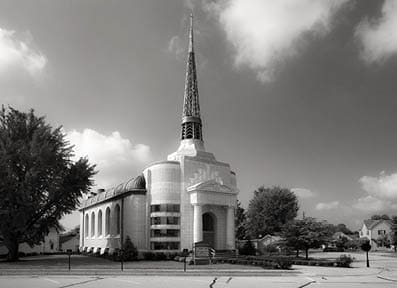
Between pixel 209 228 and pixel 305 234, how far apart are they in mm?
12448

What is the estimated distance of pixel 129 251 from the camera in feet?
163

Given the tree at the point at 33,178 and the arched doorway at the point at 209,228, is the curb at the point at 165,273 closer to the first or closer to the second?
the tree at the point at 33,178

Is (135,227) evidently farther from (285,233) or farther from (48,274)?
(48,274)

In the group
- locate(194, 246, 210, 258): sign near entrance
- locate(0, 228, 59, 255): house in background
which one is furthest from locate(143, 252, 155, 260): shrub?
locate(0, 228, 59, 255): house in background

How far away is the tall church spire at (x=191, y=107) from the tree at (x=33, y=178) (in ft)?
49.4

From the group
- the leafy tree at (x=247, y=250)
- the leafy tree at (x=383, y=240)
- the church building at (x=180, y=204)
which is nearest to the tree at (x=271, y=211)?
the leafy tree at (x=383, y=240)

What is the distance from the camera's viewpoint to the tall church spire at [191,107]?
60938mm

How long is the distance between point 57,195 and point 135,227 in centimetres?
1003

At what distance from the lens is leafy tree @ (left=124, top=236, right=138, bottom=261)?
1921 inches

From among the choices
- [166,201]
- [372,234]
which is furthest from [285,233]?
[372,234]

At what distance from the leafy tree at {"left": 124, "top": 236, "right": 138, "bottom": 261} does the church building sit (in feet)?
8.49

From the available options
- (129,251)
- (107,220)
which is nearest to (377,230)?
(107,220)

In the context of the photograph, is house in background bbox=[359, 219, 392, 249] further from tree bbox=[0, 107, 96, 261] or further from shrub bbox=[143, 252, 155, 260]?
tree bbox=[0, 107, 96, 261]

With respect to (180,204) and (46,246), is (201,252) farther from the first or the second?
(46,246)
